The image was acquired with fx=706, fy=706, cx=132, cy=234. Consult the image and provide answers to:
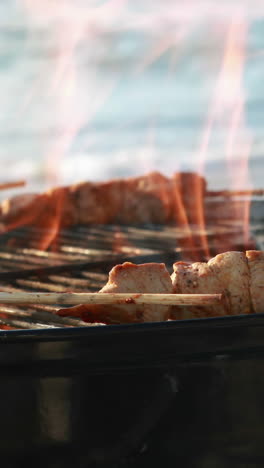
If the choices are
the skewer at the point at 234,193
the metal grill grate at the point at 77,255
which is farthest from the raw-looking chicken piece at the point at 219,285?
the skewer at the point at 234,193

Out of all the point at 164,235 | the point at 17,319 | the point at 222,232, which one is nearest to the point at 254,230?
the point at 222,232

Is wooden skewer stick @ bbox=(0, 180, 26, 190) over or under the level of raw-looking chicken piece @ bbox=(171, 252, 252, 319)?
over

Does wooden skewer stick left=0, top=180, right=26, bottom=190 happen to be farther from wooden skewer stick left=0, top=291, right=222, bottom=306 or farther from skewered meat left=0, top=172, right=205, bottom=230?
wooden skewer stick left=0, top=291, right=222, bottom=306

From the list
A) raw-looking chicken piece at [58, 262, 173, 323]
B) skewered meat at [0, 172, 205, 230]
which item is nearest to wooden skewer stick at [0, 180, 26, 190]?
skewered meat at [0, 172, 205, 230]

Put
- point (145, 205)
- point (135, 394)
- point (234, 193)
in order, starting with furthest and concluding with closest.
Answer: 1. point (234, 193)
2. point (145, 205)
3. point (135, 394)

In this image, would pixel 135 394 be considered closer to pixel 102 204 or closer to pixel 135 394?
pixel 135 394

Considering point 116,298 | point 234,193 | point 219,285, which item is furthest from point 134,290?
point 234,193

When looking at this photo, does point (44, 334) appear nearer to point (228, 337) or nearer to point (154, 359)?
point (154, 359)

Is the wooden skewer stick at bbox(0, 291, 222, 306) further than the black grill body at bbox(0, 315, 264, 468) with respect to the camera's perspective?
No
